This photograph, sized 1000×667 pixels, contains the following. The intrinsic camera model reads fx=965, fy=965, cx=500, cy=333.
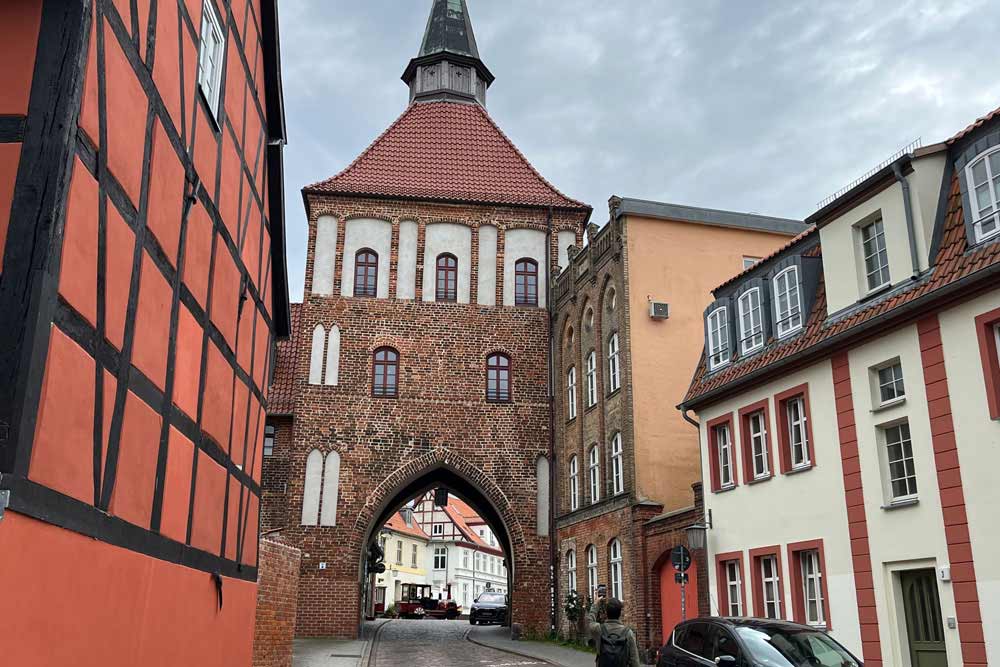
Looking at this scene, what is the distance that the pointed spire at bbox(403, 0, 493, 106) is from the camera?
112 feet

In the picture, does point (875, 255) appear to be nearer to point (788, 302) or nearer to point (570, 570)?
point (788, 302)

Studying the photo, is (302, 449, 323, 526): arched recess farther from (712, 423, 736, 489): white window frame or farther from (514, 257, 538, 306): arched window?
(712, 423, 736, 489): white window frame

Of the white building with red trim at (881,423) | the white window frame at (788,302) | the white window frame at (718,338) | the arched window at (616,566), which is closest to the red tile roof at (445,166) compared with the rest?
the arched window at (616,566)

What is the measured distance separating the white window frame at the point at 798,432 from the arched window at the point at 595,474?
29.5 feet

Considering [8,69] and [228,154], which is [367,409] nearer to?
[228,154]

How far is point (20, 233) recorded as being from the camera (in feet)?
17.5

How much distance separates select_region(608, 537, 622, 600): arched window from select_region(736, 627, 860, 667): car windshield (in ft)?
41.2

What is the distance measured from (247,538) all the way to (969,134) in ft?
34.4

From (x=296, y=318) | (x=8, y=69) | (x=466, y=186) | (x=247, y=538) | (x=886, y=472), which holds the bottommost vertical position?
(x=247, y=538)

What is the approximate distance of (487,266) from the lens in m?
29.0

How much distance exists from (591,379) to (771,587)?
10510mm

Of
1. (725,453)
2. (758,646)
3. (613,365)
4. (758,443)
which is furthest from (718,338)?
(758,646)

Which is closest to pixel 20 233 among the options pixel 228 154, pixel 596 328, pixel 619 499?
pixel 228 154

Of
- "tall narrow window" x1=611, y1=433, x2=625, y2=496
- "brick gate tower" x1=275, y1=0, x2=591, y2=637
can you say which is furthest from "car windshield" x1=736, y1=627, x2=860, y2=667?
"brick gate tower" x1=275, y1=0, x2=591, y2=637
